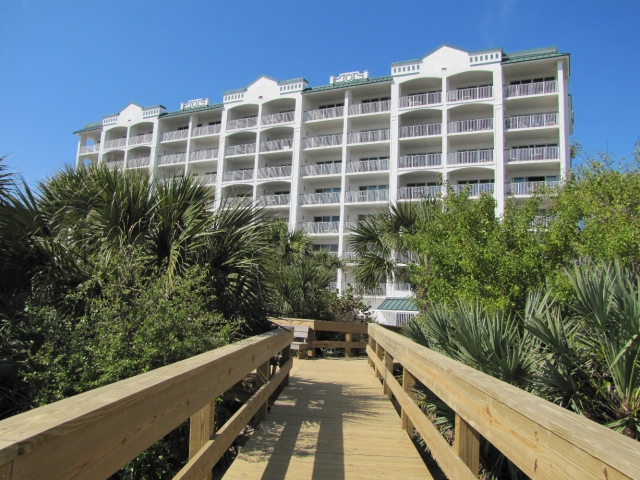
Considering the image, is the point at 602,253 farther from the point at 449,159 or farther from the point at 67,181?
the point at 449,159

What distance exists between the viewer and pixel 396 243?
1474cm

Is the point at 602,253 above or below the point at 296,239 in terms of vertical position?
below

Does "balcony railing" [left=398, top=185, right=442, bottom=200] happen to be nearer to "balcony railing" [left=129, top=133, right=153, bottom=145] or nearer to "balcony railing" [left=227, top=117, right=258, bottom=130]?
"balcony railing" [left=227, top=117, right=258, bottom=130]

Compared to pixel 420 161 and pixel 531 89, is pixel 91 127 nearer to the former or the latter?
pixel 420 161

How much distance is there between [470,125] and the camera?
108 feet

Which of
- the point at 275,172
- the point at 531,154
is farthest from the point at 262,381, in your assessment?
the point at 275,172

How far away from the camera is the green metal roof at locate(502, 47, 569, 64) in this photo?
1235 inches

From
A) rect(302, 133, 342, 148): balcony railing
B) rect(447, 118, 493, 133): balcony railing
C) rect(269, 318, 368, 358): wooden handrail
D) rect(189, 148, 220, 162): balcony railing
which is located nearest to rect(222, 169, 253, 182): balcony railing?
rect(189, 148, 220, 162): balcony railing

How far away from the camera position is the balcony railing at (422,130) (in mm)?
34156

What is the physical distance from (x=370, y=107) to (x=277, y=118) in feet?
26.0

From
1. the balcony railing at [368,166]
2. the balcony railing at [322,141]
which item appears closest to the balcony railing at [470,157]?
the balcony railing at [368,166]

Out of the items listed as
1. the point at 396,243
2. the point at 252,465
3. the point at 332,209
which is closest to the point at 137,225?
the point at 252,465

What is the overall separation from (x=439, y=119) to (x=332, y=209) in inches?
415

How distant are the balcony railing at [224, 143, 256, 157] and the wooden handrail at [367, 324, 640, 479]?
38.1 metres
